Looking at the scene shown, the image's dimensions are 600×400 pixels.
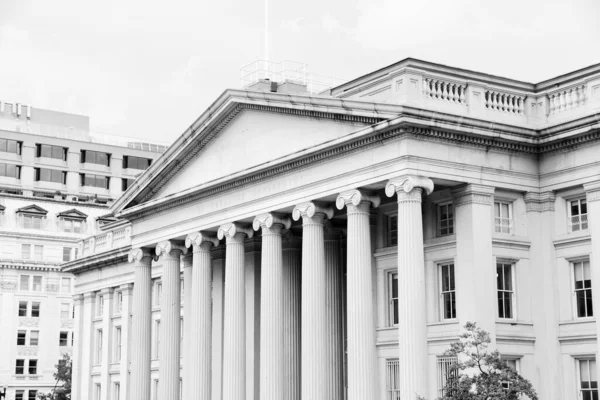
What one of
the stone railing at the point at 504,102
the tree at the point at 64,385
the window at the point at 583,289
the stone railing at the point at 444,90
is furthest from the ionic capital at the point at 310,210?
the tree at the point at 64,385

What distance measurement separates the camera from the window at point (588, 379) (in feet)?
134

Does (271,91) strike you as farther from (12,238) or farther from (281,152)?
(12,238)

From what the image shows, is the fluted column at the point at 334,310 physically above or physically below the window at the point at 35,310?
below

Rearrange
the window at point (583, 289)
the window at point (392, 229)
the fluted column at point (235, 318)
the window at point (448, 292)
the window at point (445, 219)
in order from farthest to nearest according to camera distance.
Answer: the fluted column at point (235, 318) < the window at point (392, 229) < the window at point (445, 219) < the window at point (448, 292) < the window at point (583, 289)

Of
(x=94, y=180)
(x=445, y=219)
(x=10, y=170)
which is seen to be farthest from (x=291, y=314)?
(x=94, y=180)

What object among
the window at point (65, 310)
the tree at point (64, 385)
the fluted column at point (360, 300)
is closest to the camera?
the fluted column at point (360, 300)

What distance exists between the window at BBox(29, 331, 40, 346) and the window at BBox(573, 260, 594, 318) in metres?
77.3

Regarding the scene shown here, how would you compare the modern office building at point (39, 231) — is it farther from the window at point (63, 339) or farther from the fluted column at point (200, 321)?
the fluted column at point (200, 321)

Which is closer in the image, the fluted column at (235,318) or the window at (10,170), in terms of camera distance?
the fluted column at (235,318)

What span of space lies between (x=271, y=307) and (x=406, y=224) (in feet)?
30.3

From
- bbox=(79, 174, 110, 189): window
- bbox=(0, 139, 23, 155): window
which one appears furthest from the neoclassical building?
bbox=(79, 174, 110, 189): window

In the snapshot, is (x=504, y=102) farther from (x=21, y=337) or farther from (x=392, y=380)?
(x=21, y=337)

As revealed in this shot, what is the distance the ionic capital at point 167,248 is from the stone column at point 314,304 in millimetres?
11420

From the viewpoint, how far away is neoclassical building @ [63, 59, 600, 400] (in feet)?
133
